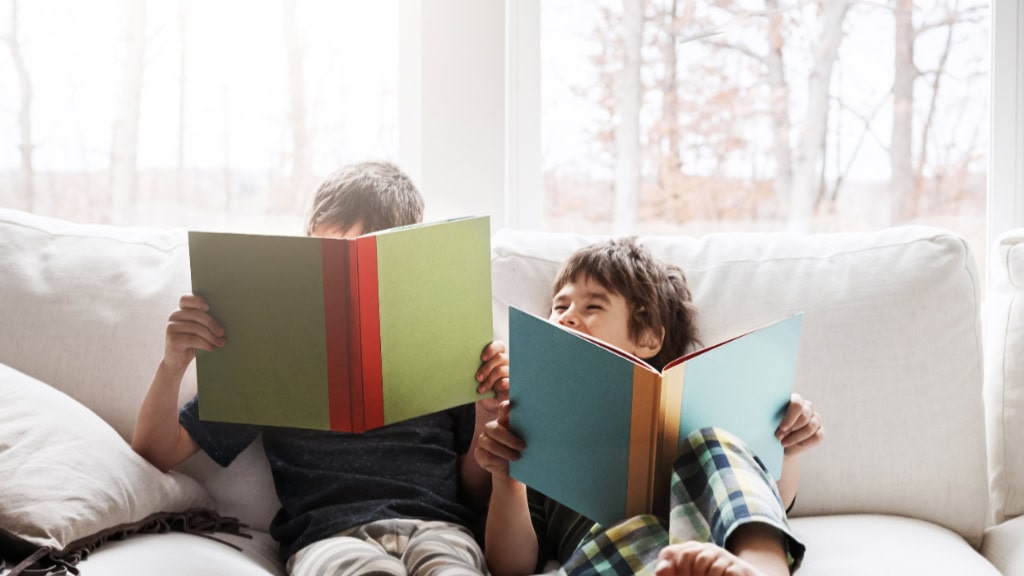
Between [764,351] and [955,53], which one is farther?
[955,53]

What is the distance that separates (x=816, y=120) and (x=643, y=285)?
38.6 inches

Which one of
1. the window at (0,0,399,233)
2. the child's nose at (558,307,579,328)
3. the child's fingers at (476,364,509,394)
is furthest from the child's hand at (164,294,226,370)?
the window at (0,0,399,233)

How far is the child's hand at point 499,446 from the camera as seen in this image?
1.31 meters

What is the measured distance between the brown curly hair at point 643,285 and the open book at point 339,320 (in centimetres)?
24

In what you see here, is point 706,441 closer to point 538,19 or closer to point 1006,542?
point 1006,542

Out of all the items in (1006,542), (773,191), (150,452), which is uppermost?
(773,191)

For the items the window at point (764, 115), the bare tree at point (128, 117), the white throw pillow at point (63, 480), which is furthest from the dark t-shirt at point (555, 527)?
the bare tree at point (128, 117)

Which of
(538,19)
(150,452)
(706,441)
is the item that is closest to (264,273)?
(150,452)

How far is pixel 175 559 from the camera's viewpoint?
50.7 inches

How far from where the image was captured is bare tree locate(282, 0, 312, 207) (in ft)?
7.55

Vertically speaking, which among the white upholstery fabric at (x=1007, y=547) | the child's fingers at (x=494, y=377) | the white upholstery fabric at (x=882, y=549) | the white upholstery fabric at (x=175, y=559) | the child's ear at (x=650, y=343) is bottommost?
the white upholstery fabric at (x=1007, y=547)

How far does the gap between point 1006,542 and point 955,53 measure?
1.22 m

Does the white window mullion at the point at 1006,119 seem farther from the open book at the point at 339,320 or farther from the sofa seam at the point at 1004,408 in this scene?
the open book at the point at 339,320

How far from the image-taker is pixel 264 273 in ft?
4.33
